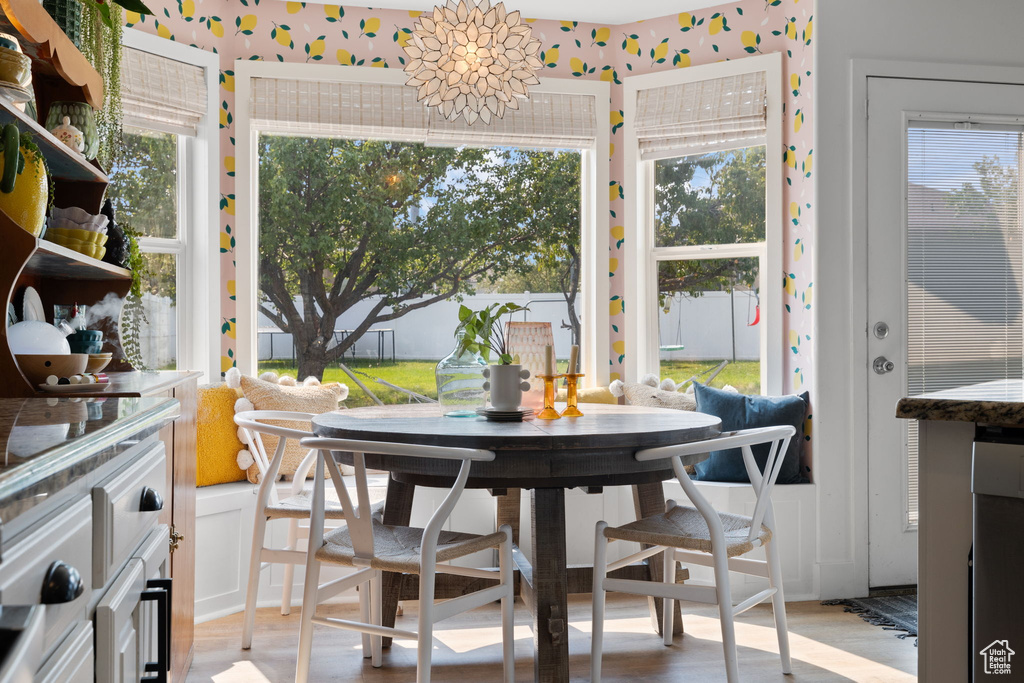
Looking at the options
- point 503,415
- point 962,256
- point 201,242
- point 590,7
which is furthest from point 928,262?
point 201,242

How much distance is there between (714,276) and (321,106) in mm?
2014

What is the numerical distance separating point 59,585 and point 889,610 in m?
3.19

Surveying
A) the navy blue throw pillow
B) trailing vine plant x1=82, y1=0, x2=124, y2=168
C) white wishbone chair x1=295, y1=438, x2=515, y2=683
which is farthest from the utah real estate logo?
trailing vine plant x1=82, y1=0, x2=124, y2=168

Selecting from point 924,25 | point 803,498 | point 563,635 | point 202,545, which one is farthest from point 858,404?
point 202,545

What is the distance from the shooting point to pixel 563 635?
2.21m

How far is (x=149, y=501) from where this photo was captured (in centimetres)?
134

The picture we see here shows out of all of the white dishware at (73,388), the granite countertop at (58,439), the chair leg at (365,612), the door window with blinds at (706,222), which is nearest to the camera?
the granite countertop at (58,439)

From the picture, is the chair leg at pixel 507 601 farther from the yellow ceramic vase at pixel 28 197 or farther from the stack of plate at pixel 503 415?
the yellow ceramic vase at pixel 28 197

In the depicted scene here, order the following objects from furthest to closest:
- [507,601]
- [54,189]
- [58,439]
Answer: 1. [54,189]
2. [507,601]
3. [58,439]

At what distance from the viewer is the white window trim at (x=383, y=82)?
3709 millimetres

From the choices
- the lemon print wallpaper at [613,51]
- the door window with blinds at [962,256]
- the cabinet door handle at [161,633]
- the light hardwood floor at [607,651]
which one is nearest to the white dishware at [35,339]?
the cabinet door handle at [161,633]

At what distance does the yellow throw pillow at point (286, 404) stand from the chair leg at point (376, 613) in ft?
3.05

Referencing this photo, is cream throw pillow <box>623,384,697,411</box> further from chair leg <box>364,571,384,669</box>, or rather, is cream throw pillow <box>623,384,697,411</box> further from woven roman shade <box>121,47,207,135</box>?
woven roman shade <box>121,47,207,135</box>

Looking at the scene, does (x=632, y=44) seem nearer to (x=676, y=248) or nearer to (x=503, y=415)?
(x=676, y=248)
